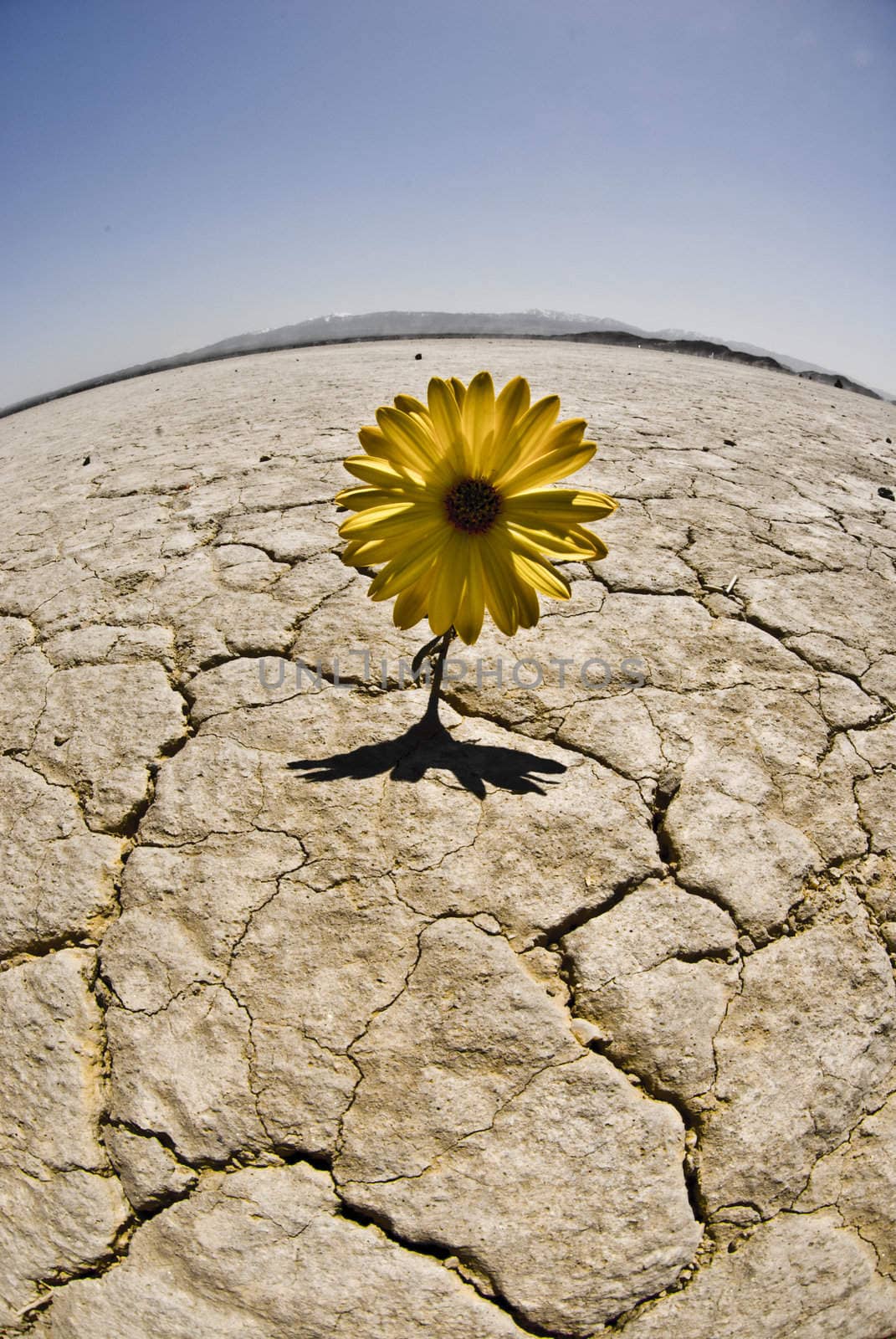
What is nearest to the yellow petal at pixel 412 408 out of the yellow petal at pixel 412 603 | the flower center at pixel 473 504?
the flower center at pixel 473 504

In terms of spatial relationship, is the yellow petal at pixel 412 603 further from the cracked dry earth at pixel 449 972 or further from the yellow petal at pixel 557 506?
the cracked dry earth at pixel 449 972

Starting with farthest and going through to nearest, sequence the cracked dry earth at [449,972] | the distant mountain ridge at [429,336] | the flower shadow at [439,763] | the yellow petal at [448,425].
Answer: the distant mountain ridge at [429,336], the flower shadow at [439,763], the yellow petal at [448,425], the cracked dry earth at [449,972]

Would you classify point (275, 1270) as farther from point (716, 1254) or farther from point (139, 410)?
point (139, 410)

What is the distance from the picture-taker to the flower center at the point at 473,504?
1.00 metres

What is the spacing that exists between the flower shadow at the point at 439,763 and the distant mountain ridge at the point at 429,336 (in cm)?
780

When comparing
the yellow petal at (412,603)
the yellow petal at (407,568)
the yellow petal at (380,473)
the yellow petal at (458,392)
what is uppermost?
the yellow petal at (458,392)

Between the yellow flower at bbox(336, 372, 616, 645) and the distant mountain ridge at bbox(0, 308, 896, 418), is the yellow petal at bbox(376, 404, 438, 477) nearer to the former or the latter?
the yellow flower at bbox(336, 372, 616, 645)

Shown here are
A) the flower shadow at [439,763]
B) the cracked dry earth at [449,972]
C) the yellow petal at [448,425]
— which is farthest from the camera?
the flower shadow at [439,763]

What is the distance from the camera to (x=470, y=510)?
1.00 m

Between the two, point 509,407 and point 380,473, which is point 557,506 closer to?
point 509,407

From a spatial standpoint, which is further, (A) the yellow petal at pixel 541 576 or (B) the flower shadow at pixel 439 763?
(B) the flower shadow at pixel 439 763

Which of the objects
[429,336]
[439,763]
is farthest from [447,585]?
[429,336]

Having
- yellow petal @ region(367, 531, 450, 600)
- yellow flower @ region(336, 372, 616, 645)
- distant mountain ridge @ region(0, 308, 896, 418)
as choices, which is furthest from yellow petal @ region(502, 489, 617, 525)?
distant mountain ridge @ region(0, 308, 896, 418)

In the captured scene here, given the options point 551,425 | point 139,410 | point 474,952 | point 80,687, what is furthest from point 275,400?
point 474,952
